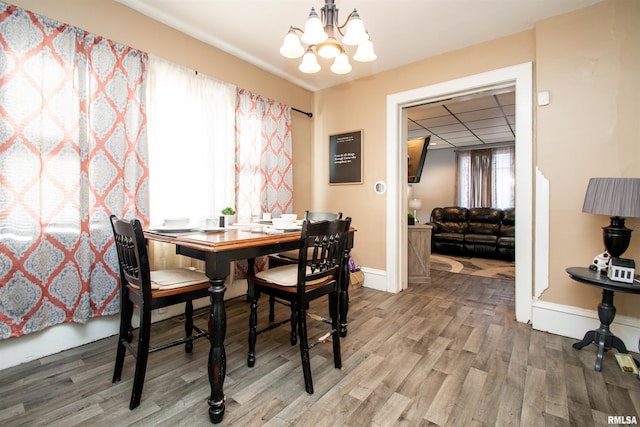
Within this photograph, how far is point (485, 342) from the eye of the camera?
6.94 feet

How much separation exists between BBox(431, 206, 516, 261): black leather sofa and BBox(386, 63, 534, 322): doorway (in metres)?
2.67

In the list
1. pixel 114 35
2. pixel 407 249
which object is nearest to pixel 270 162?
pixel 114 35

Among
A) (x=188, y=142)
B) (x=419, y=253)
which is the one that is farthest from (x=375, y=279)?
(x=188, y=142)

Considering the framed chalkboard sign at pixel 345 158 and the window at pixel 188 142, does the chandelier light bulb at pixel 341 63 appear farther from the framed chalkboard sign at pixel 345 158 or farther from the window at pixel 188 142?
the framed chalkboard sign at pixel 345 158

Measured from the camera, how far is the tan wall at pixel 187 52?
6.51 feet

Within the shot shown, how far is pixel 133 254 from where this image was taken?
142 centimetres

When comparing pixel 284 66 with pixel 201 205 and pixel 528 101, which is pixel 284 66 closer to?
pixel 201 205

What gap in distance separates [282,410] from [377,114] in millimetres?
3067

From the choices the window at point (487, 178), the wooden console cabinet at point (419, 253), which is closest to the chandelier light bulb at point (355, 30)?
the wooden console cabinet at point (419, 253)

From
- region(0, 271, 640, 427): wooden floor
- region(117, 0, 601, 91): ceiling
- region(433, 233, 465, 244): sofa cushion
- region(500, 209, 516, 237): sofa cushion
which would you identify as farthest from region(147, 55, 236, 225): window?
region(500, 209, 516, 237): sofa cushion

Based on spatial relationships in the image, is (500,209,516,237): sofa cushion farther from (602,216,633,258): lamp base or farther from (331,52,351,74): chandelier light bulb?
(331,52,351,74): chandelier light bulb

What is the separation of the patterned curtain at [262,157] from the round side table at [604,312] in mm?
2759

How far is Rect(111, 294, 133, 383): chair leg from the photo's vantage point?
1.59m

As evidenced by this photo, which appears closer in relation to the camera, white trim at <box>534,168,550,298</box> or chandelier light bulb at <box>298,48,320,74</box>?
chandelier light bulb at <box>298,48,320,74</box>
